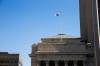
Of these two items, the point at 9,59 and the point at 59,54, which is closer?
the point at 59,54

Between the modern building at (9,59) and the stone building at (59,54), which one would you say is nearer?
the stone building at (59,54)

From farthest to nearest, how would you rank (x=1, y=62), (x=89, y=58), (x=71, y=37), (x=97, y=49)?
(x=1, y=62) < (x=71, y=37) < (x=89, y=58) < (x=97, y=49)

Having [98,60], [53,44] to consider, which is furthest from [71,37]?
[98,60]

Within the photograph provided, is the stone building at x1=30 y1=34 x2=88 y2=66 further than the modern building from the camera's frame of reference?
No

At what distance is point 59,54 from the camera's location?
9862 cm

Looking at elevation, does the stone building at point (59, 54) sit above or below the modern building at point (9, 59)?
above

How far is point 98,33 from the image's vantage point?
161 ft

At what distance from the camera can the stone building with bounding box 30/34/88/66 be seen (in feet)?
321

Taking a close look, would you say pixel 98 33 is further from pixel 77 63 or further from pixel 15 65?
pixel 15 65

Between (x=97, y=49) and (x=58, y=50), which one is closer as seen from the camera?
(x=97, y=49)

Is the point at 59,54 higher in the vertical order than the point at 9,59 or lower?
higher

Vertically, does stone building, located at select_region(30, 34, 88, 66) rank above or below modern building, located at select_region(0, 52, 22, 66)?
above

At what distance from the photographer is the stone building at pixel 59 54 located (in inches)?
3853

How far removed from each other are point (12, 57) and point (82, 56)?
49.3 m
